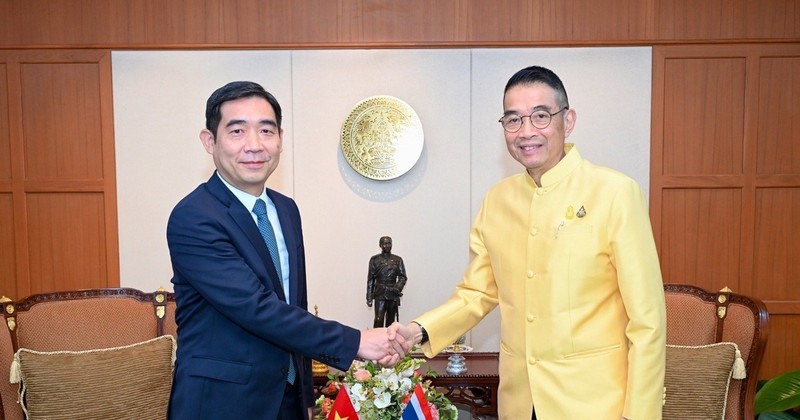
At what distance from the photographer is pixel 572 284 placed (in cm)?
172

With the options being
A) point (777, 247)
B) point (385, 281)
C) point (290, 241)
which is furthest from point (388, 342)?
point (777, 247)

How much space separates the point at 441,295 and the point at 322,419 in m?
2.08

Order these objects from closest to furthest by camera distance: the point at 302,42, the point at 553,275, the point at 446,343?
the point at 553,275
the point at 446,343
the point at 302,42

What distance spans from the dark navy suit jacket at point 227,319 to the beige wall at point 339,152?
246 centimetres

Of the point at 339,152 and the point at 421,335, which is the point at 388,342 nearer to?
the point at 421,335

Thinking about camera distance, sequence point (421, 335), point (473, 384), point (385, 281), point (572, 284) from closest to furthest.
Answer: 1. point (572, 284)
2. point (421, 335)
3. point (473, 384)
4. point (385, 281)

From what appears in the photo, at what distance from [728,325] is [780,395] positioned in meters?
0.64

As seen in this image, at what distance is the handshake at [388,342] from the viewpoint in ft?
6.83

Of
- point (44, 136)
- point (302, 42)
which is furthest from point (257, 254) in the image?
point (44, 136)

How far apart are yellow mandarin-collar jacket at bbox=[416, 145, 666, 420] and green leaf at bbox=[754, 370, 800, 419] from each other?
1712mm

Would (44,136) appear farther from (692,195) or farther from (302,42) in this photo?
(692,195)

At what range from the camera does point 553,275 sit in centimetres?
173

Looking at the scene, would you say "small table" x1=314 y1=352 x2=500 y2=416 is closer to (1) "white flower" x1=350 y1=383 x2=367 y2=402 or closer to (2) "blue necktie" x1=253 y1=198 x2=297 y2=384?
(1) "white flower" x1=350 y1=383 x2=367 y2=402

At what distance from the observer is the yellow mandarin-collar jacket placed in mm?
1643
